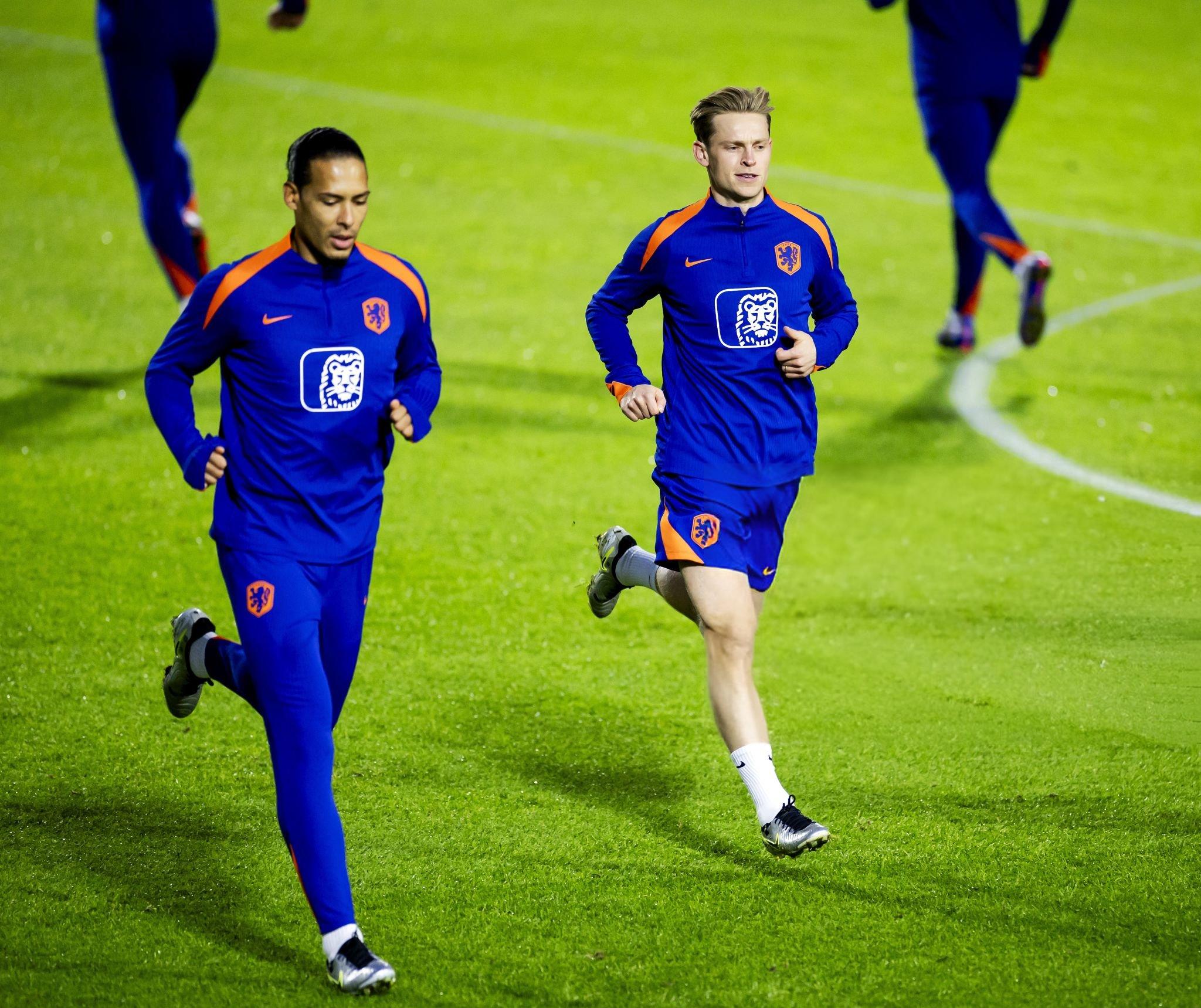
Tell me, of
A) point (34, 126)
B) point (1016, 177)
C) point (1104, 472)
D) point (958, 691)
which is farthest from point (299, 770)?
point (34, 126)

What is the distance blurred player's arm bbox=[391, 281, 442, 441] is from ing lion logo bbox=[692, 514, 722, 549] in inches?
33.4

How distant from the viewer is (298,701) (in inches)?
151

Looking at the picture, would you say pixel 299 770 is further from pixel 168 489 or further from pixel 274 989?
pixel 168 489

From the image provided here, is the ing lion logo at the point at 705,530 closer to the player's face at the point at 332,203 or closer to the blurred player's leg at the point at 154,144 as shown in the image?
the player's face at the point at 332,203

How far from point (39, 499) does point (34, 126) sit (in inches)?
316

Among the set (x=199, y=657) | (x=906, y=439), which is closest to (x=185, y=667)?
(x=199, y=657)

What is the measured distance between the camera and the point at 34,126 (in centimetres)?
1413

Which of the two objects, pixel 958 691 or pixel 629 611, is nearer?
pixel 958 691

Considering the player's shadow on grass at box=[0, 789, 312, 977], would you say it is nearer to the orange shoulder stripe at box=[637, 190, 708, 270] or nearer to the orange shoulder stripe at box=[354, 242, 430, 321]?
the orange shoulder stripe at box=[354, 242, 430, 321]

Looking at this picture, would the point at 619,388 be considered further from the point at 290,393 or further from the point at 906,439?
the point at 906,439

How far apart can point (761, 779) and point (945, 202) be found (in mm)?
9077

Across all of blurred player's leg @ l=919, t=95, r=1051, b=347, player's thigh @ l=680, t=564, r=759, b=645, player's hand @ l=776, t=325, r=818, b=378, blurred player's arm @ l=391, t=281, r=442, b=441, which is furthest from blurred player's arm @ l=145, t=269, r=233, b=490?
blurred player's leg @ l=919, t=95, r=1051, b=347

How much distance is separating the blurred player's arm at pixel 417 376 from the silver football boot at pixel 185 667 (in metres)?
0.94

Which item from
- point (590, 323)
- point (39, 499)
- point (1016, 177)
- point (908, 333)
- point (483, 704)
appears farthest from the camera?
point (1016, 177)
